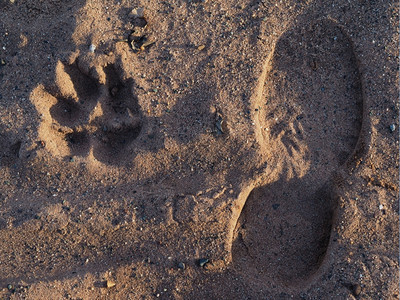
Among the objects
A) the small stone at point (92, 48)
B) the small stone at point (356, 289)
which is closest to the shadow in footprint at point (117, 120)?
the small stone at point (92, 48)

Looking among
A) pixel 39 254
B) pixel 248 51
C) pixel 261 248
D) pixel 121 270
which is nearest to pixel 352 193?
pixel 261 248

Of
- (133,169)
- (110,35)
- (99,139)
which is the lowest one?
(133,169)

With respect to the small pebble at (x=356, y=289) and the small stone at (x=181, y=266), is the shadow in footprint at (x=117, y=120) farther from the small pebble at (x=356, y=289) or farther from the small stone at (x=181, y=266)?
the small pebble at (x=356, y=289)

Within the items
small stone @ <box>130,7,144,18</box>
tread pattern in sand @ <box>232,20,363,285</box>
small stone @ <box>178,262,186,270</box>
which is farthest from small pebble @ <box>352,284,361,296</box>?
small stone @ <box>130,7,144,18</box>

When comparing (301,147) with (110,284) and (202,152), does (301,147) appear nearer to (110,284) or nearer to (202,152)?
(202,152)

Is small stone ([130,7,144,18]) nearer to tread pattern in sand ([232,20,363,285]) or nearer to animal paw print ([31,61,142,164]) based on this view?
animal paw print ([31,61,142,164])

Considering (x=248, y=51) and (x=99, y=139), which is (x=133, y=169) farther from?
(x=248, y=51)

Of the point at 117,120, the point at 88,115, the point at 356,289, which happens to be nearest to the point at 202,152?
the point at 117,120
